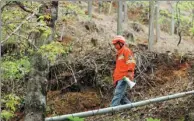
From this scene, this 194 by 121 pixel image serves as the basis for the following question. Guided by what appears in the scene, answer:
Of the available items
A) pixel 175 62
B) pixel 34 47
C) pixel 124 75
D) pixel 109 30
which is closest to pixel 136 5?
pixel 109 30

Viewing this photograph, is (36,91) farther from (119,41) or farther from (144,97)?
(144,97)

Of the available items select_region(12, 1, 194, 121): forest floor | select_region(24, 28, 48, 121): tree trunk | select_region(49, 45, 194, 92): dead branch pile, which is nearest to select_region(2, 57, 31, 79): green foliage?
select_region(24, 28, 48, 121): tree trunk

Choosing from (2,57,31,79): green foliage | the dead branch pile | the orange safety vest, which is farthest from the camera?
the dead branch pile

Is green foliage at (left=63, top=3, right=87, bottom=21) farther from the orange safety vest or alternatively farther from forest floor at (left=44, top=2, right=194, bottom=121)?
the orange safety vest

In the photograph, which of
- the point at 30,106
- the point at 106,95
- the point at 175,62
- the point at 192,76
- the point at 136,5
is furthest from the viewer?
the point at 136,5

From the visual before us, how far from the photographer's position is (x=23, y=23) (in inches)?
257

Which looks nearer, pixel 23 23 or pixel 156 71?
pixel 23 23

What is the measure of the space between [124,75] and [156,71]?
2812mm

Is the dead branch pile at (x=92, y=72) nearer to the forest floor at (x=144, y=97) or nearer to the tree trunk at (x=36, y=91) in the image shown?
the forest floor at (x=144, y=97)

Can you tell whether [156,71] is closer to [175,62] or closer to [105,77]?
[175,62]

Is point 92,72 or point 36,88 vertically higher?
point 36,88

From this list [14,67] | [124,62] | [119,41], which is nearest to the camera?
[14,67]

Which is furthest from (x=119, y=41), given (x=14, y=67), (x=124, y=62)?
(x=14, y=67)

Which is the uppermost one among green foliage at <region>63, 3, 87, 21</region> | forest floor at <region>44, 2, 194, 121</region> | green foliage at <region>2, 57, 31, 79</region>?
green foliage at <region>63, 3, 87, 21</region>
